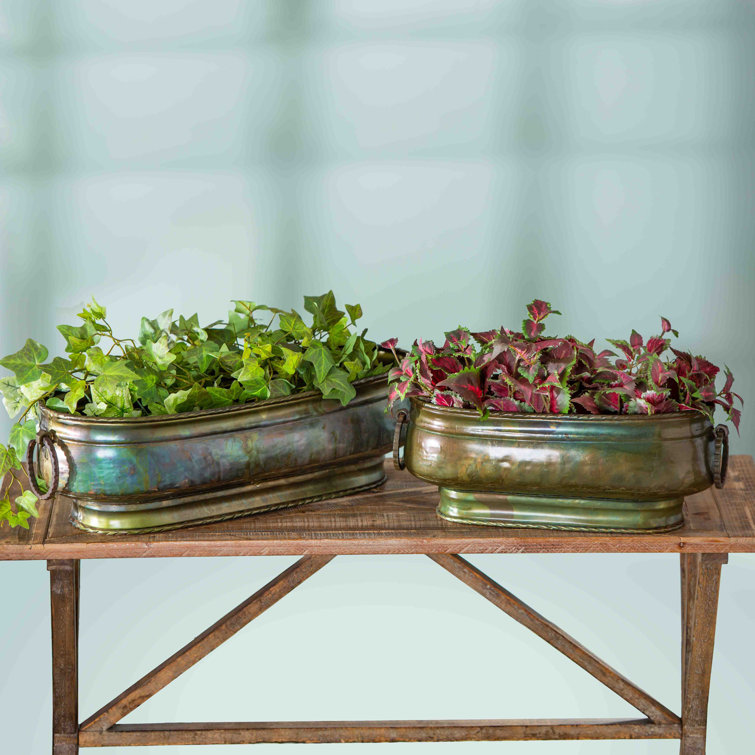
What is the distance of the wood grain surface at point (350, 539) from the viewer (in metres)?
1.46

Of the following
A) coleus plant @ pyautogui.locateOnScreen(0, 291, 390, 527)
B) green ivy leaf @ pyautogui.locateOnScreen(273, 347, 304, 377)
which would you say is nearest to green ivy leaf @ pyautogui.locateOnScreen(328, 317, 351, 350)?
coleus plant @ pyautogui.locateOnScreen(0, 291, 390, 527)

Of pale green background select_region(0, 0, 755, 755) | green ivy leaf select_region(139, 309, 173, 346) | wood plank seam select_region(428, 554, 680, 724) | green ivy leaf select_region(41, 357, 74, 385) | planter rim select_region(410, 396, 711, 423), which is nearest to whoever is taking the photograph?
planter rim select_region(410, 396, 711, 423)

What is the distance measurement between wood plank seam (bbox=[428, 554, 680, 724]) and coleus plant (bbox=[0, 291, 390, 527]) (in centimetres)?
37

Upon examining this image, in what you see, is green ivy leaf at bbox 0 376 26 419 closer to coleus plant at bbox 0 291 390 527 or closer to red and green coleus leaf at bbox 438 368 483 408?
coleus plant at bbox 0 291 390 527

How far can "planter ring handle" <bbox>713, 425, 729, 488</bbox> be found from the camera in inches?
56.8

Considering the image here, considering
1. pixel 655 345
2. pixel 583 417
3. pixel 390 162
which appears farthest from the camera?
pixel 390 162

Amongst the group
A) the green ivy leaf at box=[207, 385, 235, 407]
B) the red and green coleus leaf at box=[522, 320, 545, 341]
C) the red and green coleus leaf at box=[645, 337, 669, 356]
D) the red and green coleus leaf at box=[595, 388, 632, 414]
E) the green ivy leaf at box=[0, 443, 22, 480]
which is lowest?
the green ivy leaf at box=[0, 443, 22, 480]

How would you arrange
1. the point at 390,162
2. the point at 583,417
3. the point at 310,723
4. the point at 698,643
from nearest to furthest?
the point at 583,417 → the point at 698,643 → the point at 310,723 → the point at 390,162

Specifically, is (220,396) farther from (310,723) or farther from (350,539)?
(310,723)

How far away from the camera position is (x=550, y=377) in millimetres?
1433

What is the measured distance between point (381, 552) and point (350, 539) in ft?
0.17

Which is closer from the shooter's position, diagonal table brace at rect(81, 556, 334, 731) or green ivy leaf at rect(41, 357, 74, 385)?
green ivy leaf at rect(41, 357, 74, 385)

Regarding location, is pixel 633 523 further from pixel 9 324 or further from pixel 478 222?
pixel 9 324

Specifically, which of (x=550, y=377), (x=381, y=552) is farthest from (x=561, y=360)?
(x=381, y=552)
